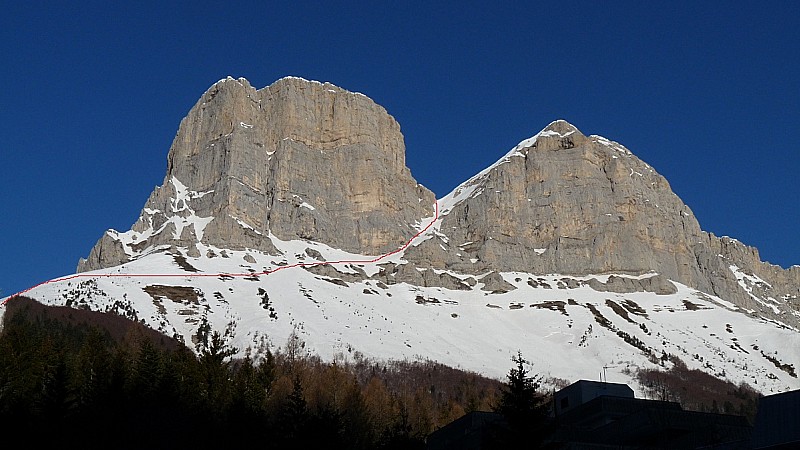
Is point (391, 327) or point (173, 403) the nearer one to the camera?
point (173, 403)

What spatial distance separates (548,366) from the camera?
15212cm

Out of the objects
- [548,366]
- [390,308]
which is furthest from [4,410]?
[390,308]

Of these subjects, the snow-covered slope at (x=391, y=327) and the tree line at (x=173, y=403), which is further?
the snow-covered slope at (x=391, y=327)

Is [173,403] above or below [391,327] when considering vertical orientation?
below

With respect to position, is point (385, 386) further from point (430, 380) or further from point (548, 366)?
point (548, 366)

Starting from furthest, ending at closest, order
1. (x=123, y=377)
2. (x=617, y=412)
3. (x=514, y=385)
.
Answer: (x=123, y=377) < (x=617, y=412) < (x=514, y=385)

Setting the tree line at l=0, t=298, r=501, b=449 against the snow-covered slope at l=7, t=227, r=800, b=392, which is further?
the snow-covered slope at l=7, t=227, r=800, b=392

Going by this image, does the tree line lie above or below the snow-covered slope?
below

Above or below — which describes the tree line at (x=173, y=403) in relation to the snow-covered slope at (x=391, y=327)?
below

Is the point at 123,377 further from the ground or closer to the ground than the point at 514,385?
further from the ground

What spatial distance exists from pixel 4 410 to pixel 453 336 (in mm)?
110630

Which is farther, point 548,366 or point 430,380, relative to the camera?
point 548,366

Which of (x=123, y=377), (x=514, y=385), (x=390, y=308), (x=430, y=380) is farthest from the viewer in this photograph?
(x=390, y=308)

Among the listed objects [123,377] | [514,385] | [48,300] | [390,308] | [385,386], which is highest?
[390,308]
